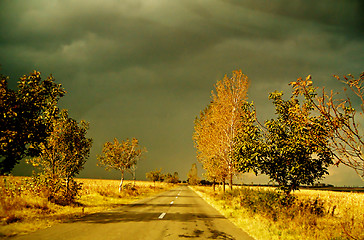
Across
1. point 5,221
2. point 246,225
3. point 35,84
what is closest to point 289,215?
point 246,225

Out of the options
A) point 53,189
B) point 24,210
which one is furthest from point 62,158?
point 24,210

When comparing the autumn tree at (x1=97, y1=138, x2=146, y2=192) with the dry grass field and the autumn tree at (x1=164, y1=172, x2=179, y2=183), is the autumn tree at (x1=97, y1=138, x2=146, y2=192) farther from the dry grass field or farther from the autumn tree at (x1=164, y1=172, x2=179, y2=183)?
the autumn tree at (x1=164, y1=172, x2=179, y2=183)

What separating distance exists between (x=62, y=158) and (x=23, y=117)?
283 inches

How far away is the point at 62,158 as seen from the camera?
54.9ft

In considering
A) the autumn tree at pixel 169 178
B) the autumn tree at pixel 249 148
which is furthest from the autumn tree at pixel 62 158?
the autumn tree at pixel 169 178

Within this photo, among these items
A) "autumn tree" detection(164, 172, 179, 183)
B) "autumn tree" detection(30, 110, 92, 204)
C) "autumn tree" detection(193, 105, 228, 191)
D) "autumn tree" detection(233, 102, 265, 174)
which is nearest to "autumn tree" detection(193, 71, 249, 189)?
"autumn tree" detection(193, 105, 228, 191)

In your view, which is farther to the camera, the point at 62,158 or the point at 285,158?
the point at 62,158

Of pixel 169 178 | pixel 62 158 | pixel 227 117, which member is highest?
pixel 227 117

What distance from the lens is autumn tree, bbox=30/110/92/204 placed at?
49.8 ft

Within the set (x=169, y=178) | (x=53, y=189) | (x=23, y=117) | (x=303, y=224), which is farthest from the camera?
(x=169, y=178)

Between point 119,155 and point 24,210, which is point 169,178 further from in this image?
point 24,210

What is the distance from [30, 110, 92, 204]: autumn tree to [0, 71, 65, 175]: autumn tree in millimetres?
3530

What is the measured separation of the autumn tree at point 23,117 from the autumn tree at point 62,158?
3.53 meters

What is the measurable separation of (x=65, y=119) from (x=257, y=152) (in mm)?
14869
